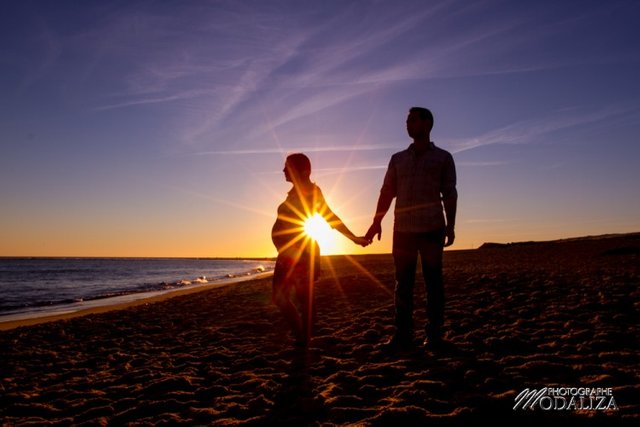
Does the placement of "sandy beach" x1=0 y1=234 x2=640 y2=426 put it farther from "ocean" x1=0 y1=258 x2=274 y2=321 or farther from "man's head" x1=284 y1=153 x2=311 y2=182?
"ocean" x1=0 y1=258 x2=274 y2=321

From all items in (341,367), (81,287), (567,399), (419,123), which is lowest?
(81,287)

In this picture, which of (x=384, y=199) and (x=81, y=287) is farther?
(x=81, y=287)

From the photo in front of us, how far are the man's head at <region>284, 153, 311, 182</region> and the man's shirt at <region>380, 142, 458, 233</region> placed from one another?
1.21 metres

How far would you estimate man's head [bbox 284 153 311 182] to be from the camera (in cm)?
Result: 504

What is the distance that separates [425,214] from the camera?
15.7 ft

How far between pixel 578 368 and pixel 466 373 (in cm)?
100

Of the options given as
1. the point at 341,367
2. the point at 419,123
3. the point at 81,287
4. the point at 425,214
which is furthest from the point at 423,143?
the point at 81,287

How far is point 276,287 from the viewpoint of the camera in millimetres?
5102

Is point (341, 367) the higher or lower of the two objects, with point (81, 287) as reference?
higher

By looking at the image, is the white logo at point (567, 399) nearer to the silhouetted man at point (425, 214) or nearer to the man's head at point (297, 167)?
the silhouetted man at point (425, 214)

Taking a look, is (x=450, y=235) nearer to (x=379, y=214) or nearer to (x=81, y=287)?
(x=379, y=214)

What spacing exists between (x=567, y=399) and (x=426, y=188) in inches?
97.8

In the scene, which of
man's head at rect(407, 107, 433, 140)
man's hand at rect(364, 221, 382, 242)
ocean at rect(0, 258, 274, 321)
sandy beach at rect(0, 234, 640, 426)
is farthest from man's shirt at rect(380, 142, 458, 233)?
ocean at rect(0, 258, 274, 321)

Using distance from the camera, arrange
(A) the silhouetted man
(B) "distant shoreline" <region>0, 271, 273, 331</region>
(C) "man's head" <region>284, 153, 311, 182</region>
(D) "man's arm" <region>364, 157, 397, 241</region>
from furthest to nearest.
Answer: (B) "distant shoreline" <region>0, 271, 273, 331</region> < (D) "man's arm" <region>364, 157, 397, 241</region> < (C) "man's head" <region>284, 153, 311, 182</region> < (A) the silhouetted man
